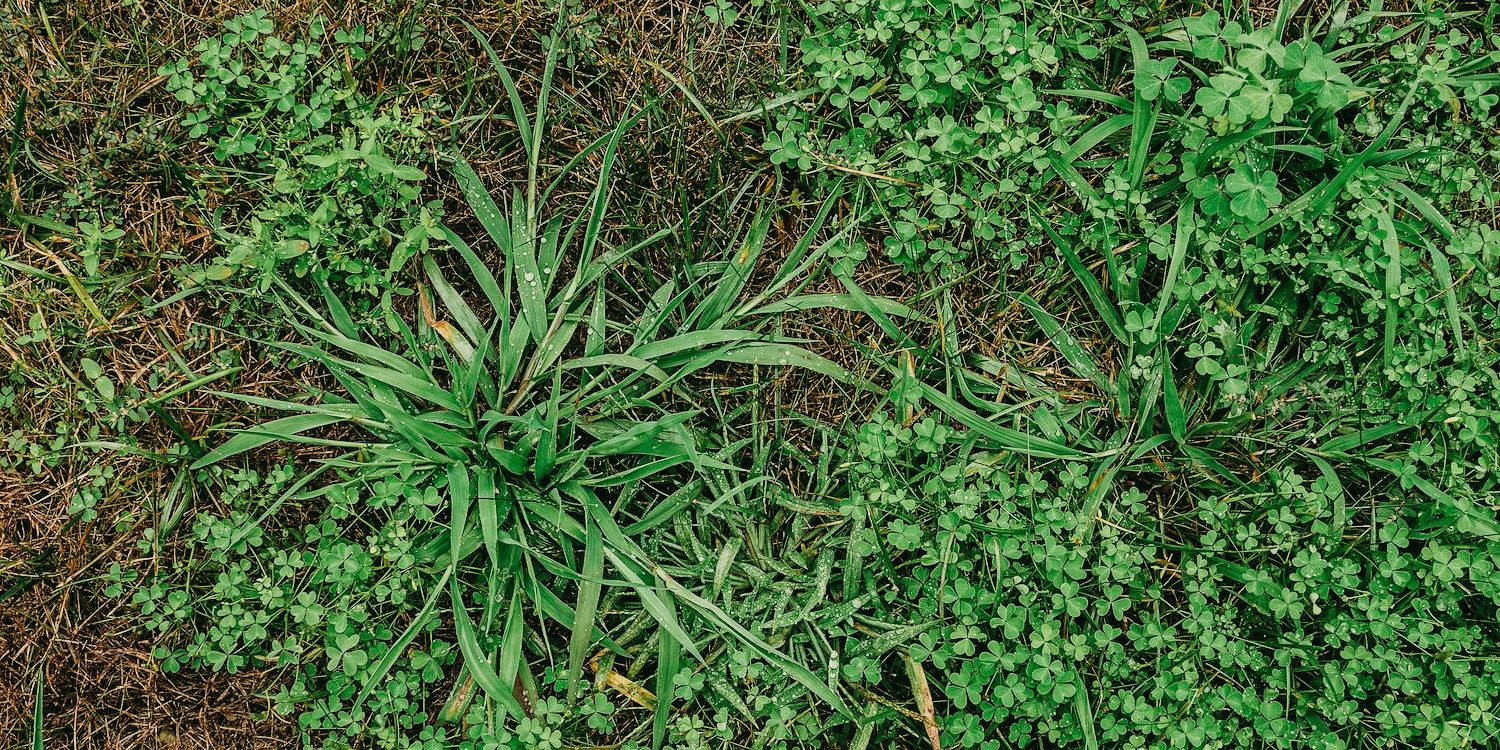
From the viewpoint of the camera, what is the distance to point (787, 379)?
2771mm

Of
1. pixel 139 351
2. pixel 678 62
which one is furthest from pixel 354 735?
pixel 678 62

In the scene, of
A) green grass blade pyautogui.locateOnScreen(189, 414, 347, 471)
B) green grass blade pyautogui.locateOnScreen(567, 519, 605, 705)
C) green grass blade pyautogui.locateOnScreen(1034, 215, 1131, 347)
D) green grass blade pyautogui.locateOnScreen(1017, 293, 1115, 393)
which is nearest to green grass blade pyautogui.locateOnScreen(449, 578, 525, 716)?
green grass blade pyautogui.locateOnScreen(567, 519, 605, 705)

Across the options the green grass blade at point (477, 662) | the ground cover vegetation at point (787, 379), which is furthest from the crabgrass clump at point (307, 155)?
Result: the green grass blade at point (477, 662)

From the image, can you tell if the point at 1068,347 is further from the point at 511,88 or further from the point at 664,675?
the point at 511,88

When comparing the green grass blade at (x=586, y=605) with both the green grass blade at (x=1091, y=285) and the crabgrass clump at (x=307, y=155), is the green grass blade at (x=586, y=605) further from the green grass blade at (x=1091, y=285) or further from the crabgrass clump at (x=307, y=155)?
the green grass blade at (x=1091, y=285)

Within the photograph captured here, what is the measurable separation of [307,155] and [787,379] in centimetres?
153

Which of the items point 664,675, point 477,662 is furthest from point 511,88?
point 664,675

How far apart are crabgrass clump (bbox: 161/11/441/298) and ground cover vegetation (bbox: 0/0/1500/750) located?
0.02 m

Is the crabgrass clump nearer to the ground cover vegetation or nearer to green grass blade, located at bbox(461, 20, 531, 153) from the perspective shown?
the ground cover vegetation

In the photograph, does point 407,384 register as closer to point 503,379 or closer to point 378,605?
point 503,379

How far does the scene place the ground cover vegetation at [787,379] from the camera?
2.61 m

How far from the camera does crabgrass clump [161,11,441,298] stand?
2.65m

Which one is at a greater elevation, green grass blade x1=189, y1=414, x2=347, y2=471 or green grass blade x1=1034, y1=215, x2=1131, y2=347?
green grass blade x1=1034, y1=215, x2=1131, y2=347

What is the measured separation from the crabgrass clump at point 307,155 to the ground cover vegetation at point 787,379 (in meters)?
0.02
